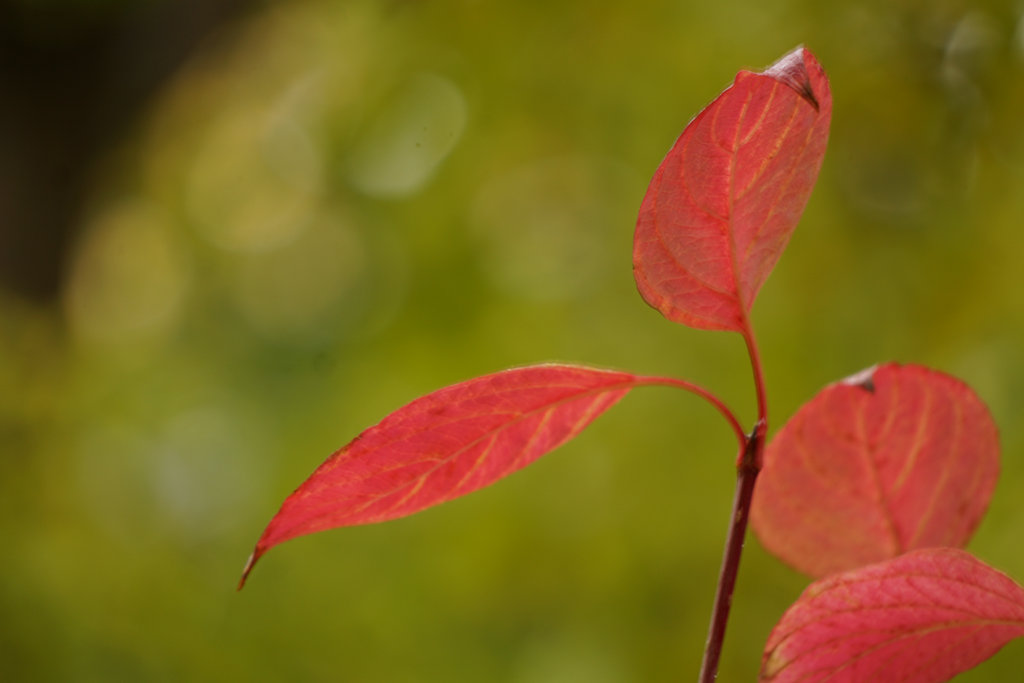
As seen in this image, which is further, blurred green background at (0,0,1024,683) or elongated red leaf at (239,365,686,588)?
blurred green background at (0,0,1024,683)

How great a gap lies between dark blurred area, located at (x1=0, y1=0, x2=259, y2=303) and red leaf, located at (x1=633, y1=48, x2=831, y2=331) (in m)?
1.77

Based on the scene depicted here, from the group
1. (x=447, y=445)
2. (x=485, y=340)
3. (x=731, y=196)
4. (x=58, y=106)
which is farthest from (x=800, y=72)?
(x=58, y=106)

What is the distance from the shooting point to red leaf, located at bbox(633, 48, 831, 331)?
0.25 meters

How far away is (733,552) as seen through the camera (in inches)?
10.5

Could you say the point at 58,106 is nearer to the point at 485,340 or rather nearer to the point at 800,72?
the point at 485,340

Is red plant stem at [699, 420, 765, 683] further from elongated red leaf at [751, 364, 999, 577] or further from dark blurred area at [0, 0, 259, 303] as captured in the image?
dark blurred area at [0, 0, 259, 303]

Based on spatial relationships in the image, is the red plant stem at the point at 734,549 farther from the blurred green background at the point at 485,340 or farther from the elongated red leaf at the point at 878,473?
the blurred green background at the point at 485,340

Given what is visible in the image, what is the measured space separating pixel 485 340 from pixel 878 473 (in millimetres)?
1012

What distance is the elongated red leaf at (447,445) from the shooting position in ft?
0.87

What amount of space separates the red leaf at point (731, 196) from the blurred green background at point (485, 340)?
0.88 metres

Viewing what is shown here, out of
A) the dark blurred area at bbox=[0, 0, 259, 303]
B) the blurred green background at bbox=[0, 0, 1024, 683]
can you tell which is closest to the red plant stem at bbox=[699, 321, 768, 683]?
the blurred green background at bbox=[0, 0, 1024, 683]

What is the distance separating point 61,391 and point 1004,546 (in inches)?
58.4

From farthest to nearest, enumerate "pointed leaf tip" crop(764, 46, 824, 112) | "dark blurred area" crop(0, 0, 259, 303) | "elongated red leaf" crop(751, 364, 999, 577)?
"dark blurred area" crop(0, 0, 259, 303) → "elongated red leaf" crop(751, 364, 999, 577) → "pointed leaf tip" crop(764, 46, 824, 112)

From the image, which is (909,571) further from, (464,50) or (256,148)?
(256,148)
